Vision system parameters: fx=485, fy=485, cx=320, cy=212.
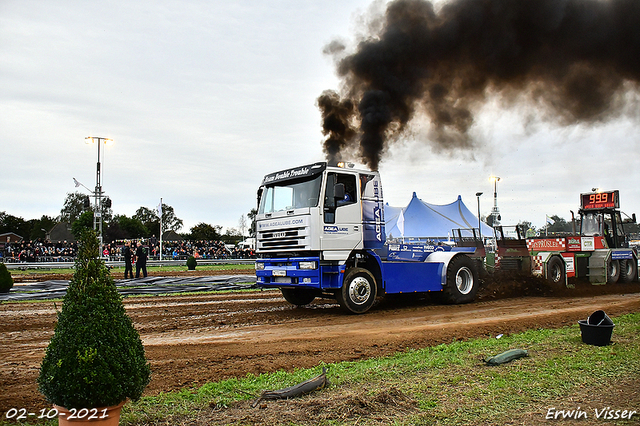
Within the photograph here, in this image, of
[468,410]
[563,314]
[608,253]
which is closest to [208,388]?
[468,410]

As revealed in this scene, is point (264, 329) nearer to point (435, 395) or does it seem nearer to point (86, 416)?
point (435, 395)

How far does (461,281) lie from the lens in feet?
44.9

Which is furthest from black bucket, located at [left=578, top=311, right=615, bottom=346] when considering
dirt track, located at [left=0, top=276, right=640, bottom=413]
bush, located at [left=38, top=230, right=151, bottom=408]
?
bush, located at [left=38, top=230, right=151, bottom=408]

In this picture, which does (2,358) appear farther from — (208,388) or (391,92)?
(391,92)

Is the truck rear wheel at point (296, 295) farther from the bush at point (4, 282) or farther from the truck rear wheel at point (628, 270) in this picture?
the truck rear wheel at point (628, 270)

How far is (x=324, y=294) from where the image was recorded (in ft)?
40.4

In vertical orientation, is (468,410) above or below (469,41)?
below

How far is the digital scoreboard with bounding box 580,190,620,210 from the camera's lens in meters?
19.6

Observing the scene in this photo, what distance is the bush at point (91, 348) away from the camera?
3.45 metres

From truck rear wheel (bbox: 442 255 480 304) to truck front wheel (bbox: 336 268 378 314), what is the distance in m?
2.77

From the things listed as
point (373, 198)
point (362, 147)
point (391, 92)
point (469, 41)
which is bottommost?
point (373, 198)

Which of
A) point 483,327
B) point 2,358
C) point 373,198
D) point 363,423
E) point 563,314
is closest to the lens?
point 363,423

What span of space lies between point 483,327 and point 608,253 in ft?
40.1

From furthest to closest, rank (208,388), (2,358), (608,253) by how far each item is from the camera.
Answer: (608,253)
(2,358)
(208,388)
